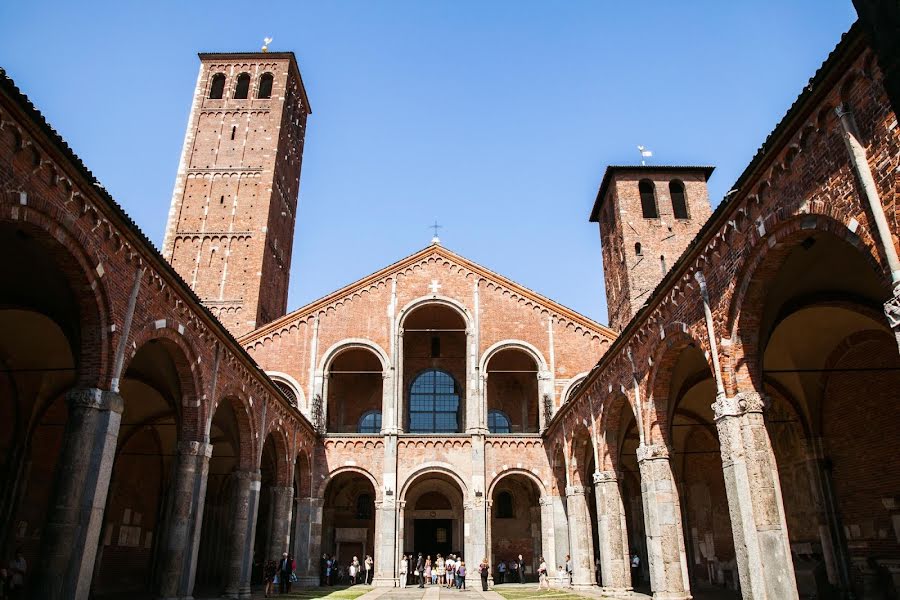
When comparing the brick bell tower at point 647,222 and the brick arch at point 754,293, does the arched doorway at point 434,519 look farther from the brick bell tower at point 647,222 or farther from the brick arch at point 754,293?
the brick arch at point 754,293

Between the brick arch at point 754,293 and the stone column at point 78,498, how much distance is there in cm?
997

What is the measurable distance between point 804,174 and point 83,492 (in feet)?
36.7

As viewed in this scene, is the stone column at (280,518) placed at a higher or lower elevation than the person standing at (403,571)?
higher

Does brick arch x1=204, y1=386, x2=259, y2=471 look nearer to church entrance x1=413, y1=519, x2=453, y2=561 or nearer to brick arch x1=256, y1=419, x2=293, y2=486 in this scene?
brick arch x1=256, y1=419, x2=293, y2=486

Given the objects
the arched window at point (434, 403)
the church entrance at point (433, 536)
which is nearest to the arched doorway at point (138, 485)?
the arched window at point (434, 403)

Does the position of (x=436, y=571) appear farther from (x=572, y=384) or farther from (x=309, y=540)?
(x=572, y=384)

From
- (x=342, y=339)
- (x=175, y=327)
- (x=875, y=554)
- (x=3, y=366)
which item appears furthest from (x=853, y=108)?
(x=342, y=339)

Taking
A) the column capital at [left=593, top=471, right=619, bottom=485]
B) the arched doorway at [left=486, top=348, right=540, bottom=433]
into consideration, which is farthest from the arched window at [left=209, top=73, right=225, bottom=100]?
the column capital at [left=593, top=471, right=619, bottom=485]

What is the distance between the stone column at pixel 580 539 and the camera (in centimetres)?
2034

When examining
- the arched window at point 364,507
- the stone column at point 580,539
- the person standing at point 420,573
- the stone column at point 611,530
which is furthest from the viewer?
the arched window at point 364,507

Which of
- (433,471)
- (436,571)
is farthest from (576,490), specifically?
(436,571)

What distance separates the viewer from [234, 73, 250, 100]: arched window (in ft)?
124

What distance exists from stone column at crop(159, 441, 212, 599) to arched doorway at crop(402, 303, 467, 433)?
46.3 ft

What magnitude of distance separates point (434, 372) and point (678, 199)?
14.7 meters
